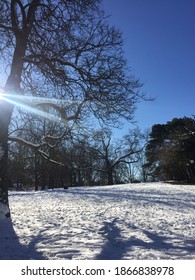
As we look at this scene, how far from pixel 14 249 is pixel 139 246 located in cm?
268

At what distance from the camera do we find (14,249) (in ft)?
23.3

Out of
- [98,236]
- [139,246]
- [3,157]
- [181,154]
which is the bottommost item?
[139,246]

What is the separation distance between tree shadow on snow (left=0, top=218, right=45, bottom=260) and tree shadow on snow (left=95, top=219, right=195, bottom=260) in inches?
52.3

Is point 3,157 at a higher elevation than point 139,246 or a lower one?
higher

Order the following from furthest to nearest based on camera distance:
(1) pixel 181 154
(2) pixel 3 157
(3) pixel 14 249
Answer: (1) pixel 181 154
(2) pixel 3 157
(3) pixel 14 249

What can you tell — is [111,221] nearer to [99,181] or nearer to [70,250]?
[70,250]

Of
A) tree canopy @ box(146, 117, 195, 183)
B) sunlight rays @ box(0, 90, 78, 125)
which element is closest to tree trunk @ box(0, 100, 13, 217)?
sunlight rays @ box(0, 90, 78, 125)

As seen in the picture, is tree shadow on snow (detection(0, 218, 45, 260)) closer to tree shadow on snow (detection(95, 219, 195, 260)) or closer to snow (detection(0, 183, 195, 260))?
snow (detection(0, 183, 195, 260))

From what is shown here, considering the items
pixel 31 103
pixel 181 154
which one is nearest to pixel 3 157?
pixel 31 103

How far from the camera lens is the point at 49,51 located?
1188 centimetres

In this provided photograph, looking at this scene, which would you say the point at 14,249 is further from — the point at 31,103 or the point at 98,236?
the point at 31,103

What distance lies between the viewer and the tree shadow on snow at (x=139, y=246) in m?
6.76

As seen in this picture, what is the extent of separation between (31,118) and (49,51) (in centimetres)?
362
